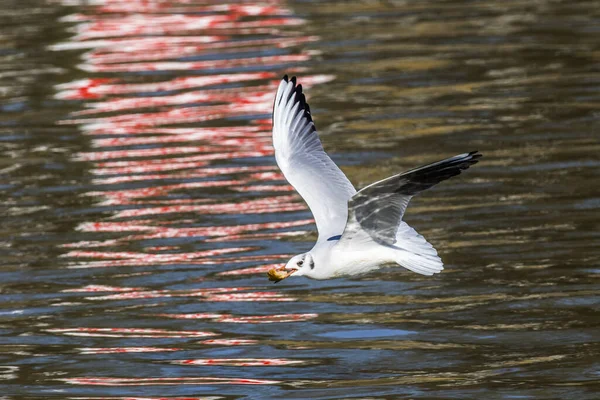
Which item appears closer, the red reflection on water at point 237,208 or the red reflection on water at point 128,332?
the red reflection on water at point 128,332

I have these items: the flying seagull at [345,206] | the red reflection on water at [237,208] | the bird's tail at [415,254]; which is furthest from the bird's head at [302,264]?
the red reflection on water at [237,208]

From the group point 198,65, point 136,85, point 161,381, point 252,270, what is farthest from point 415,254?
point 198,65

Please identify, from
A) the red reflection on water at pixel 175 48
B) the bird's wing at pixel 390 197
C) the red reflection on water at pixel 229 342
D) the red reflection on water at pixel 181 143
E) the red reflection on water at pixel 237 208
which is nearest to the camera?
the bird's wing at pixel 390 197

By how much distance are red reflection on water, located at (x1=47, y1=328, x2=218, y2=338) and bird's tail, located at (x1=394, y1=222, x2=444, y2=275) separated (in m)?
1.54

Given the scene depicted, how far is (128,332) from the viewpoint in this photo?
883cm

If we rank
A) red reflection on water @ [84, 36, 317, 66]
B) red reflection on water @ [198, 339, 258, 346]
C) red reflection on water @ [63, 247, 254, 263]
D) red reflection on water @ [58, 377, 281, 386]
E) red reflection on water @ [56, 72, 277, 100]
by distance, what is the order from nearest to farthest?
red reflection on water @ [58, 377, 281, 386] → red reflection on water @ [198, 339, 258, 346] → red reflection on water @ [63, 247, 254, 263] → red reflection on water @ [56, 72, 277, 100] → red reflection on water @ [84, 36, 317, 66]

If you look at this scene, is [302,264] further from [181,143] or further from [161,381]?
[181,143]

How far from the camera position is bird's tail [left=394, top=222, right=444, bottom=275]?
743 centimetres

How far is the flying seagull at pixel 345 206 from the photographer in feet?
22.8

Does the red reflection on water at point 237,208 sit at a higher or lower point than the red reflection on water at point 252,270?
higher

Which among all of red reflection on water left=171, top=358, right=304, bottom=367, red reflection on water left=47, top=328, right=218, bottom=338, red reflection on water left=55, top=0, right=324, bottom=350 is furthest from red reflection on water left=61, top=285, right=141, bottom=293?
red reflection on water left=171, top=358, right=304, bottom=367

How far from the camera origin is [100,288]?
31.8 feet

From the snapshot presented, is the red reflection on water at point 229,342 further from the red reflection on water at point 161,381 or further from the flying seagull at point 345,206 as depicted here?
the flying seagull at point 345,206

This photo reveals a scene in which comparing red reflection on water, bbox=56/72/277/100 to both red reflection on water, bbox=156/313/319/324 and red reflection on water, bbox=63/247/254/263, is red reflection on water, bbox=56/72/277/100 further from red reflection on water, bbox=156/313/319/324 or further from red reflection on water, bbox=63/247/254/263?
red reflection on water, bbox=156/313/319/324
